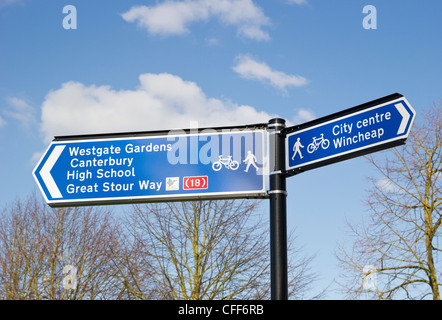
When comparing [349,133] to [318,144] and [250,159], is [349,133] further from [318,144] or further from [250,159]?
[250,159]

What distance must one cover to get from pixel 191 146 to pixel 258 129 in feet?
2.41

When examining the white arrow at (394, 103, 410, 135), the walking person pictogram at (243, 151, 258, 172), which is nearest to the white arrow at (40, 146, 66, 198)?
the walking person pictogram at (243, 151, 258, 172)

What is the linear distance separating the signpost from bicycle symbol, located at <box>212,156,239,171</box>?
10 millimetres

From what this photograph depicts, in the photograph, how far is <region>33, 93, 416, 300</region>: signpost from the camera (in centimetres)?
495

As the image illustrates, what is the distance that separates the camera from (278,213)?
16.6ft

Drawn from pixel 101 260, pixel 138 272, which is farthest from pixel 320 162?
pixel 101 260

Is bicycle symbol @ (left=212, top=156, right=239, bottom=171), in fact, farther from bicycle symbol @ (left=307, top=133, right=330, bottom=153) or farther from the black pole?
bicycle symbol @ (left=307, top=133, right=330, bottom=153)

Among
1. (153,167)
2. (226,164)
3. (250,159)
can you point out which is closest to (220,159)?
(226,164)

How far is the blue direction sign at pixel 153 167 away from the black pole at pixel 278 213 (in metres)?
0.12

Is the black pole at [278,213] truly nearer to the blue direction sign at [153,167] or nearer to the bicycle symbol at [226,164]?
the blue direction sign at [153,167]

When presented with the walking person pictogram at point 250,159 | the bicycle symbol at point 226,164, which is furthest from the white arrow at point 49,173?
the walking person pictogram at point 250,159

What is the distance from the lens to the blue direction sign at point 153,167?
5398 mm

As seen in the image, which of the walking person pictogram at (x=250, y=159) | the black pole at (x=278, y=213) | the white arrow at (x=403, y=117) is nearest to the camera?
the white arrow at (x=403, y=117)
